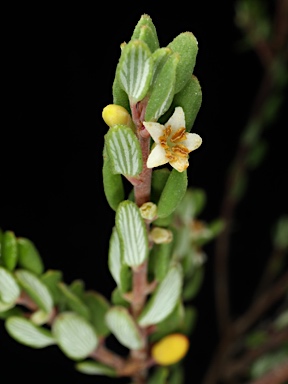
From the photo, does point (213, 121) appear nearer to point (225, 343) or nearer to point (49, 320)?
point (225, 343)

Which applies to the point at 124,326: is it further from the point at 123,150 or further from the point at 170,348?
the point at 123,150

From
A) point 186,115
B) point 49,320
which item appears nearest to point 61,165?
point 49,320

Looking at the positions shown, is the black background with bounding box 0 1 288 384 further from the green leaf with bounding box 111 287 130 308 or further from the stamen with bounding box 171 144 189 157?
the stamen with bounding box 171 144 189 157

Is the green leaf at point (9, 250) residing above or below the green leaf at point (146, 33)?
below

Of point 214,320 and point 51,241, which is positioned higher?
point 51,241

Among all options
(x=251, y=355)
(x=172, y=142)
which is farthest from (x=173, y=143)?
(x=251, y=355)

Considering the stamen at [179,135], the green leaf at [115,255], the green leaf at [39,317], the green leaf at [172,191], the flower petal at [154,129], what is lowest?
the green leaf at [39,317]

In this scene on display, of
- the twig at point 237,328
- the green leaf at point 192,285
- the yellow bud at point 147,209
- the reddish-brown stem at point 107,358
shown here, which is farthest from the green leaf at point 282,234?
the yellow bud at point 147,209

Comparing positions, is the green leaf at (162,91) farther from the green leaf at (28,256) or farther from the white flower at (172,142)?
the green leaf at (28,256)
